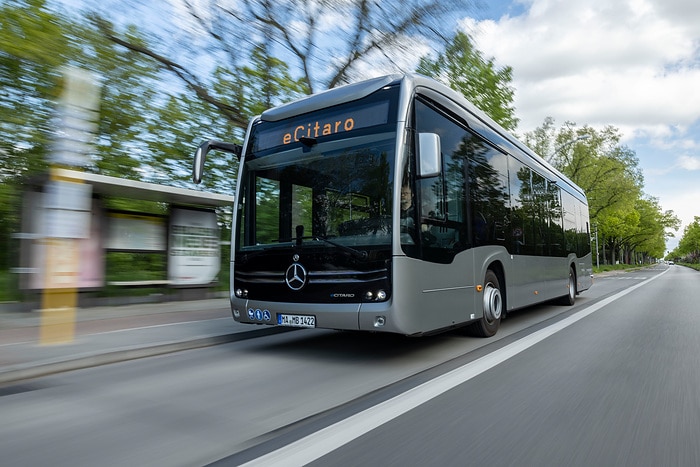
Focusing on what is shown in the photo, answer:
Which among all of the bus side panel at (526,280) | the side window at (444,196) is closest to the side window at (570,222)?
the bus side panel at (526,280)

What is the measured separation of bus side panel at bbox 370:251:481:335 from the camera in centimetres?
491

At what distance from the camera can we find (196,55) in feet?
50.6

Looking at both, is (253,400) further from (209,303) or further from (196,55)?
(196,55)

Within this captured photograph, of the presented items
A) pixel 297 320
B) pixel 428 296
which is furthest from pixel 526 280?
pixel 297 320

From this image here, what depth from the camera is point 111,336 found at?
6848 millimetres

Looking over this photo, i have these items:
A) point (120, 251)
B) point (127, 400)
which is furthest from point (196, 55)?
point (127, 400)

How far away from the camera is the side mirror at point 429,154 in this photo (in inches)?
195

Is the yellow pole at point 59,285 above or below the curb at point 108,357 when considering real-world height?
above

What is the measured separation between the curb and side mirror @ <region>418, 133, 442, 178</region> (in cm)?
374

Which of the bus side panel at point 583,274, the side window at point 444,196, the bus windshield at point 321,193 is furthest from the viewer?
the bus side panel at point 583,274

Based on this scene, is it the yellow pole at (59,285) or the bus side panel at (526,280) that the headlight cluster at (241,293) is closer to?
the yellow pole at (59,285)

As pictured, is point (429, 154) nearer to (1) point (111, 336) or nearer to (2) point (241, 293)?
(2) point (241, 293)

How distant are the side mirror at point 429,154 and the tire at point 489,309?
230cm

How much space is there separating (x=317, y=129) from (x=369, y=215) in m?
1.27
